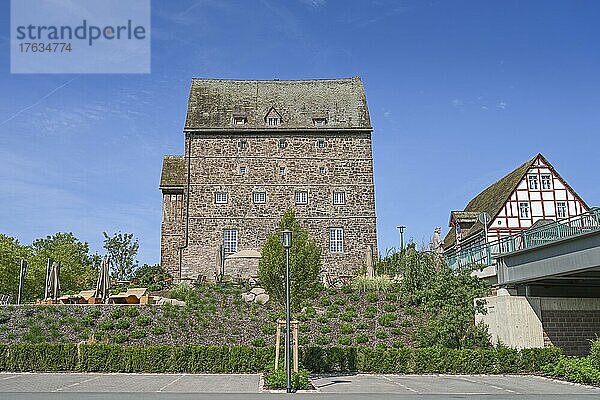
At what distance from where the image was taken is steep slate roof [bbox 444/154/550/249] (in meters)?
37.5

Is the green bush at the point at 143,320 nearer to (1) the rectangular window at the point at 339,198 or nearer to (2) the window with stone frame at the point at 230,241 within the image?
(2) the window with stone frame at the point at 230,241

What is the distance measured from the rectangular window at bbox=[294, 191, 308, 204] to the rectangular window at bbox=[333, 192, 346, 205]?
2010mm

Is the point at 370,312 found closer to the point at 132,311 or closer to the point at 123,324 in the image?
the point at 132,311

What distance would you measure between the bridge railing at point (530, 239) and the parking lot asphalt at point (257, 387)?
4.45 metres

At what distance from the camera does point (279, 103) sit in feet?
149

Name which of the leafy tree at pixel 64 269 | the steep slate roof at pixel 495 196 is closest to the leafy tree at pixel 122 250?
the leafy tree at pixel 64 269

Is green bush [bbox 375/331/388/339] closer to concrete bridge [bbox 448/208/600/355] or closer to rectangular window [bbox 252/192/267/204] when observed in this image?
concrete bridge [bbox 448/208/600/355]

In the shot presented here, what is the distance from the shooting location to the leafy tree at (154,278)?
3484 cm

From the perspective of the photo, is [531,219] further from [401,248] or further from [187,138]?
[187,138]

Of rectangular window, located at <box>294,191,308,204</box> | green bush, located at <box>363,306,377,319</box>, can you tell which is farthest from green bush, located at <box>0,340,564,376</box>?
rectangular window, located at <box>294,191,308,204</box>

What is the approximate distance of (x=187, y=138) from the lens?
4284cm

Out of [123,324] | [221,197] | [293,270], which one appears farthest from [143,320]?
[221,197]

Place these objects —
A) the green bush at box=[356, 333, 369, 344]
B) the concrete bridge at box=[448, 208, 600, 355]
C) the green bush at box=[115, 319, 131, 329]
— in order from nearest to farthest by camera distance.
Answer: the concrete bridge at box=[448, 208, 600, 355] → the green bush at box=[356, 333, 369, 344] → the green bush at box=[115, 319, 131, 329]

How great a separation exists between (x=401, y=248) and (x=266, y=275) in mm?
17326
